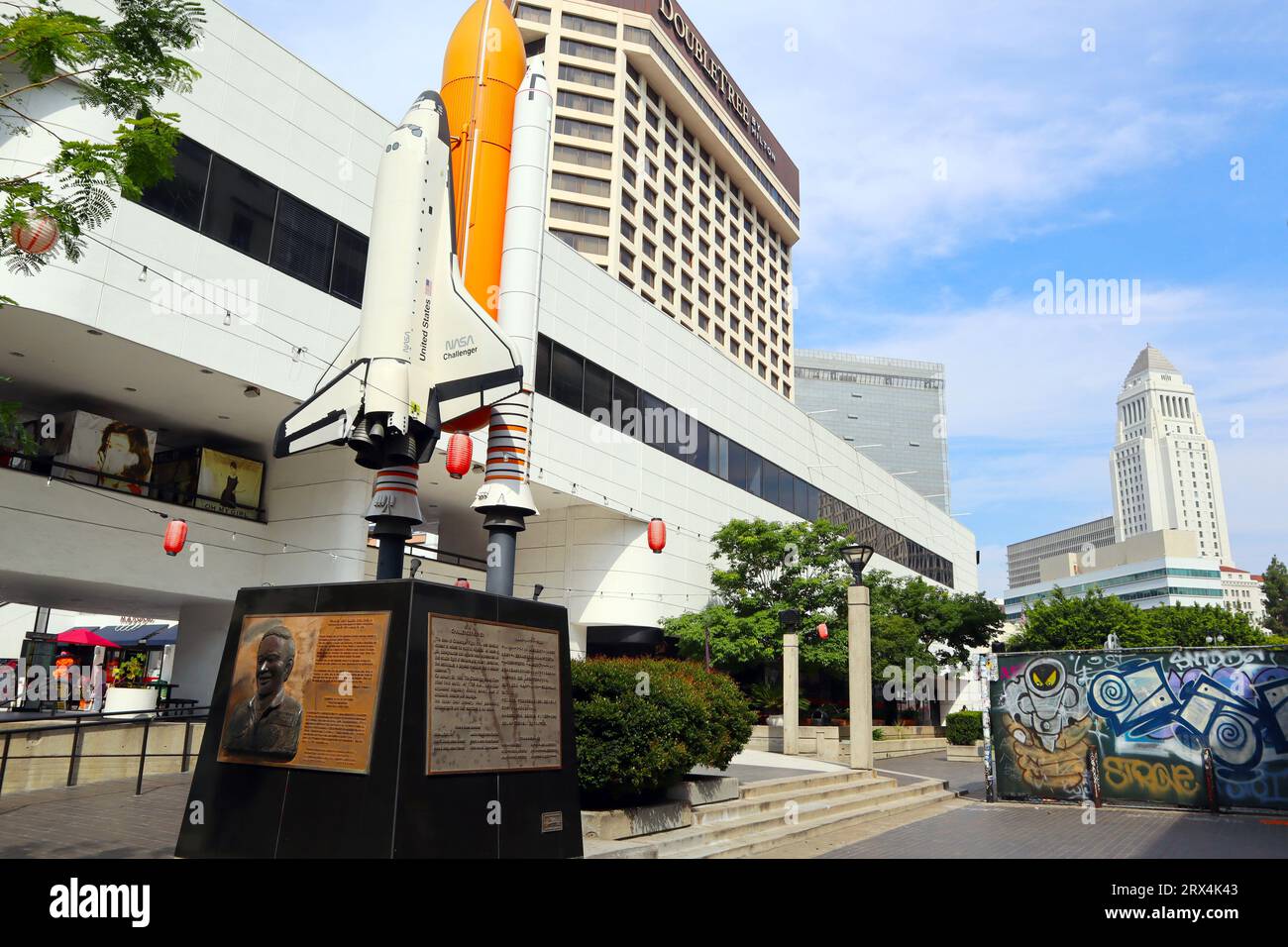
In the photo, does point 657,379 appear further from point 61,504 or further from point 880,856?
point 880,856

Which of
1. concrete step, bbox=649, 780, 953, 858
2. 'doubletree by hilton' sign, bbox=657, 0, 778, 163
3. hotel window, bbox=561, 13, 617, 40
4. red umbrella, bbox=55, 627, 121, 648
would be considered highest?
'doubletree by hilton' sign, bbox=657, 0, 778, 163

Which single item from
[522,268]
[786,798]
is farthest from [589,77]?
[786,798]

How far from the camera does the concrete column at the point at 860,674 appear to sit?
1923 centimetres

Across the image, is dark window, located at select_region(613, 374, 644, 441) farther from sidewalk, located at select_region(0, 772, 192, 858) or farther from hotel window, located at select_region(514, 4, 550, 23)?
hotel window, located at select_region(514, 4, 550, 23)

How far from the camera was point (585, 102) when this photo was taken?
59.9 m

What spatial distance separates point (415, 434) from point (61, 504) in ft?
41.9

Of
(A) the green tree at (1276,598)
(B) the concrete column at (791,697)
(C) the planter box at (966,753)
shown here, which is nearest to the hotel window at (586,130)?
(B) the concrete column at (791,697)

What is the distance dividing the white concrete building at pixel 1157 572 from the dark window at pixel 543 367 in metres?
107

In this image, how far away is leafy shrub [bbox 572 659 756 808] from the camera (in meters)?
10.7

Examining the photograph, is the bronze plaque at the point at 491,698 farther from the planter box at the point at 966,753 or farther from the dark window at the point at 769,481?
the dark window at the point at 769,481

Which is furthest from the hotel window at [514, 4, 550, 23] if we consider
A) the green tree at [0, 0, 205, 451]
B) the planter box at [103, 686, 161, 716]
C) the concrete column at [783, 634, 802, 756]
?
the green tree at [0, 0, 205, 451]

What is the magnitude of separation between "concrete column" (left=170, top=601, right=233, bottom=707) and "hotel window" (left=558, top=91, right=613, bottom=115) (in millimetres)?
46950
